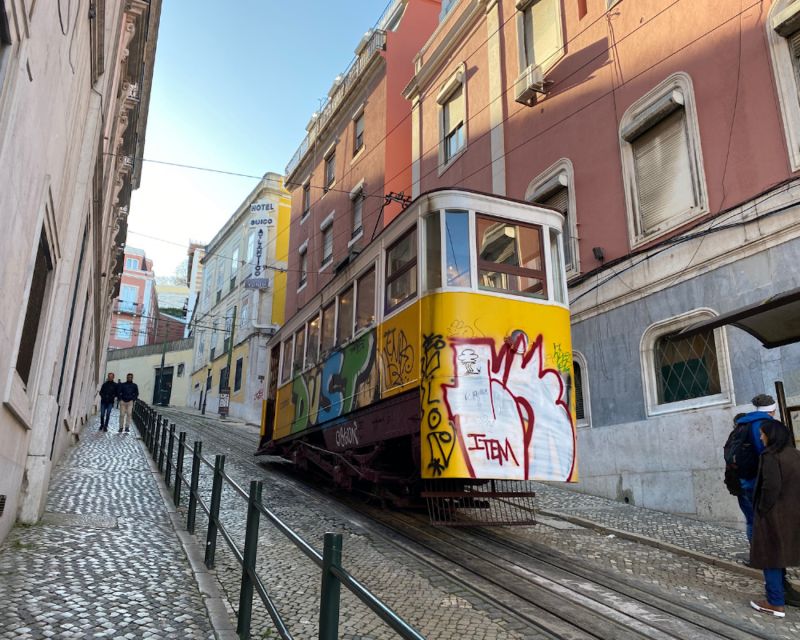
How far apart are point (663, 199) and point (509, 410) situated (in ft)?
17.2

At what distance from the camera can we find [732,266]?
7.86 m

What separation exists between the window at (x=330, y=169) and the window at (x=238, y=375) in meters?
10.5

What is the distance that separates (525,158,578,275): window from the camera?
10.9 meters

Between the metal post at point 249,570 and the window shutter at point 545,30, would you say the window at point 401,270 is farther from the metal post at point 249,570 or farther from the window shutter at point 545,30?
the window shutter at point 545,30

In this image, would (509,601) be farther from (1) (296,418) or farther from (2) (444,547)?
(1) (296,418)

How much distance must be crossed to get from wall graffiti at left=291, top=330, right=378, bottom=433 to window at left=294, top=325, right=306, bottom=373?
201mm

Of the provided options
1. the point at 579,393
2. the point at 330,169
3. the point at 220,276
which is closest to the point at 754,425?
the point at 579,393

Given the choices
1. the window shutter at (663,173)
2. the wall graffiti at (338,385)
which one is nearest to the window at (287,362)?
the wall graffiti at (338,385)

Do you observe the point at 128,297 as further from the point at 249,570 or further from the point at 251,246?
the point at 249,570

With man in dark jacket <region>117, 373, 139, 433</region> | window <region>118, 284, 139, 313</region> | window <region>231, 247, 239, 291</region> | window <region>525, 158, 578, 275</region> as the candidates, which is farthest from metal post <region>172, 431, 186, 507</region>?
window <region>118, 284, 139, 313</region>

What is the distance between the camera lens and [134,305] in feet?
179

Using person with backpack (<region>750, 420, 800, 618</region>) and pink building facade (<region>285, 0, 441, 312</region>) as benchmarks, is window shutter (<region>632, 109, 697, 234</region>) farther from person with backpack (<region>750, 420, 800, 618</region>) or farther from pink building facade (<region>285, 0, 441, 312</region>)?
pink building facade (<region>285, 0, 441, 312</region>)

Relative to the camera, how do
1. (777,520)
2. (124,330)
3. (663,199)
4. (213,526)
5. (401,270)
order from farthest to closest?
(124,330) < (663,199) < (401,270) < (213,526) < (777,520)

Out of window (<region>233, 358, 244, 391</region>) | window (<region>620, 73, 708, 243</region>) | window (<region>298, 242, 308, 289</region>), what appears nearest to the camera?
window (<region>620, 73, 708, 243</region>)
